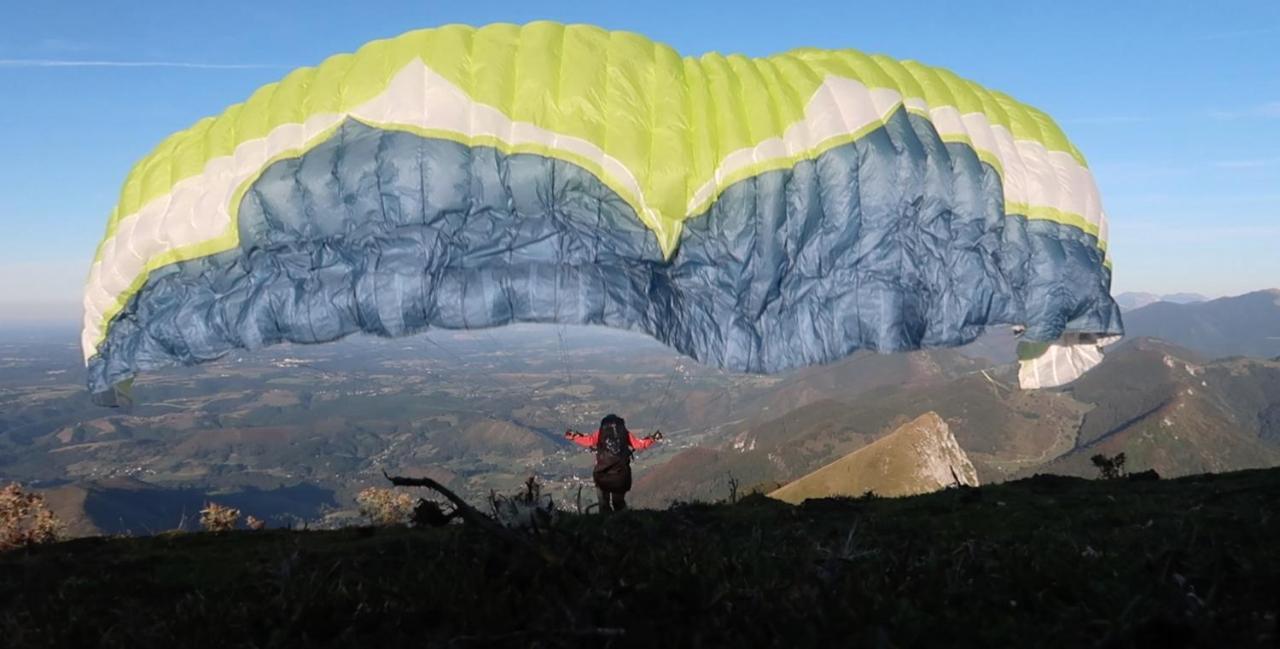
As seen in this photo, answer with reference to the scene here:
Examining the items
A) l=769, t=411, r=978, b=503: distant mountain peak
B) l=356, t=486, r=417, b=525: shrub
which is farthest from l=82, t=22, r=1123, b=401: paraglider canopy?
l=769, t=411, r=978, b=503: distant mountain peak

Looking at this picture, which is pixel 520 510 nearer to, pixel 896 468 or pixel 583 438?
pixel 583 438

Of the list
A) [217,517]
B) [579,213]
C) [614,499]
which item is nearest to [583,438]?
[614,499]

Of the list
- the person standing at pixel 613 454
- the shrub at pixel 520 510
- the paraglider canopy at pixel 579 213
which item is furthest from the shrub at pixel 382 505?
the shrub at pixel 520 510

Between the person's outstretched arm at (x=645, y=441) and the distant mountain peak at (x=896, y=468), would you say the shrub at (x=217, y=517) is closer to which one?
the person's outstretched arm at (x=645, y=441)

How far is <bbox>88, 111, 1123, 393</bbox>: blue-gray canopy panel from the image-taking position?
9922 millimetres

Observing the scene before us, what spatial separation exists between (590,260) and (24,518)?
19.8 metres

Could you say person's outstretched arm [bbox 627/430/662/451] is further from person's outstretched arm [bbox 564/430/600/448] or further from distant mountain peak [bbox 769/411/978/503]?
distant mountain peak [bbox 769/411/978/503]

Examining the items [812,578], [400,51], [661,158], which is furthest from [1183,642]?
[400,51]

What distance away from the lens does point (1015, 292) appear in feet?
37.6

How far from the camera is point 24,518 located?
2098 cm

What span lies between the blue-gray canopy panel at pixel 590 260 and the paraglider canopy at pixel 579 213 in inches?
1.2

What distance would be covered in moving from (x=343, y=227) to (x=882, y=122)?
7246mm

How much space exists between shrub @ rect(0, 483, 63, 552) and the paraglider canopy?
37.8ft

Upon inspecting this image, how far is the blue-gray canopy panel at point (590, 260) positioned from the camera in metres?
9.92
